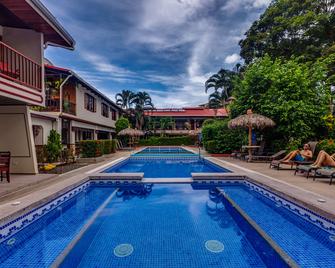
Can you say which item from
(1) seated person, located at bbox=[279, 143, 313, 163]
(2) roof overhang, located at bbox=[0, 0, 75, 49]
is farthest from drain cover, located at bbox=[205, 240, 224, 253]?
(1) seated person, located at bbox=[279, 143, 313, 163]

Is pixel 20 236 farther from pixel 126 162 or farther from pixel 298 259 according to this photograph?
pixel 126 162

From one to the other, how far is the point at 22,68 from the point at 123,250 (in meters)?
7.83

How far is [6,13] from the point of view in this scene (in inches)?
326

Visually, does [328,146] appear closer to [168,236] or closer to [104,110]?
[168,236]

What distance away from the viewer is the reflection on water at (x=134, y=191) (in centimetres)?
808

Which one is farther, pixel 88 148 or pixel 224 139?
pixel 224 139

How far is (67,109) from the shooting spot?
696 inches

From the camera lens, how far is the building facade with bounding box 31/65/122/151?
1495 cm

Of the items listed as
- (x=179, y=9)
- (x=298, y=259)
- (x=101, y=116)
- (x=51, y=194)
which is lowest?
(x=298, y=259)

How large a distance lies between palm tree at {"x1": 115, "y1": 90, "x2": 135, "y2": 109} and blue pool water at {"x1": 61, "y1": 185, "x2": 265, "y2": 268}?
35256mm

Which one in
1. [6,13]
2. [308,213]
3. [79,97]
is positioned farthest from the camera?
[79,97]

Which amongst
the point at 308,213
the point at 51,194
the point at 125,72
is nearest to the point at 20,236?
the point at 51,194

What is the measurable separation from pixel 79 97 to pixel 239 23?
15.1 m

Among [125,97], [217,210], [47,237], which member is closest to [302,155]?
[217,210]
